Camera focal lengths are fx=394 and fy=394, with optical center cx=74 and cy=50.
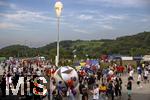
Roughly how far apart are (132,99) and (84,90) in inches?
152

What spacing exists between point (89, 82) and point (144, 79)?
30.6 ft

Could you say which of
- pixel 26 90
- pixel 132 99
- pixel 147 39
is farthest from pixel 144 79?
pixel 147 39

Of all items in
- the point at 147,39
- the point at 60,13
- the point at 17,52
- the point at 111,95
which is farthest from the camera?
the point at 17,52

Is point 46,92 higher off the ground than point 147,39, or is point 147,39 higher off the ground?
point 147,39

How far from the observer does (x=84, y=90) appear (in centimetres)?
1986

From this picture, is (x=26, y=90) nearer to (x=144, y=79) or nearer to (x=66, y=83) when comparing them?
(x=66, y=83)

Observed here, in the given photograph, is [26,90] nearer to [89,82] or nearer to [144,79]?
[89,82]

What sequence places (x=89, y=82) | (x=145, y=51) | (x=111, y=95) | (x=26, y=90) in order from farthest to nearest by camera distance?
(x=145, y=51) < (x=89, y=82) < (x=111, y=95) < (x=26, y=90)

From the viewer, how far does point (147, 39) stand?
126 m

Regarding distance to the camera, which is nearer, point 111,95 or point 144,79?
point 111,95

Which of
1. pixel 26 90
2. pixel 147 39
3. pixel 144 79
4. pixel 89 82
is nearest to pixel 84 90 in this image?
pixel 26 90

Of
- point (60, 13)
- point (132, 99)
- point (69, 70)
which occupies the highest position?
point (60, 13)

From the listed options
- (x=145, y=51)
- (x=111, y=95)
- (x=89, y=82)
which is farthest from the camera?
(x=145, y=51)

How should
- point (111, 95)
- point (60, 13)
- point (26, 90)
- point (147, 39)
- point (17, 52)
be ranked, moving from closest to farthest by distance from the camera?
1. point (26, 90)
2. point (60, 13)
3. point (111, 95)
4. point (147, 39)
5. point (17, 52)
